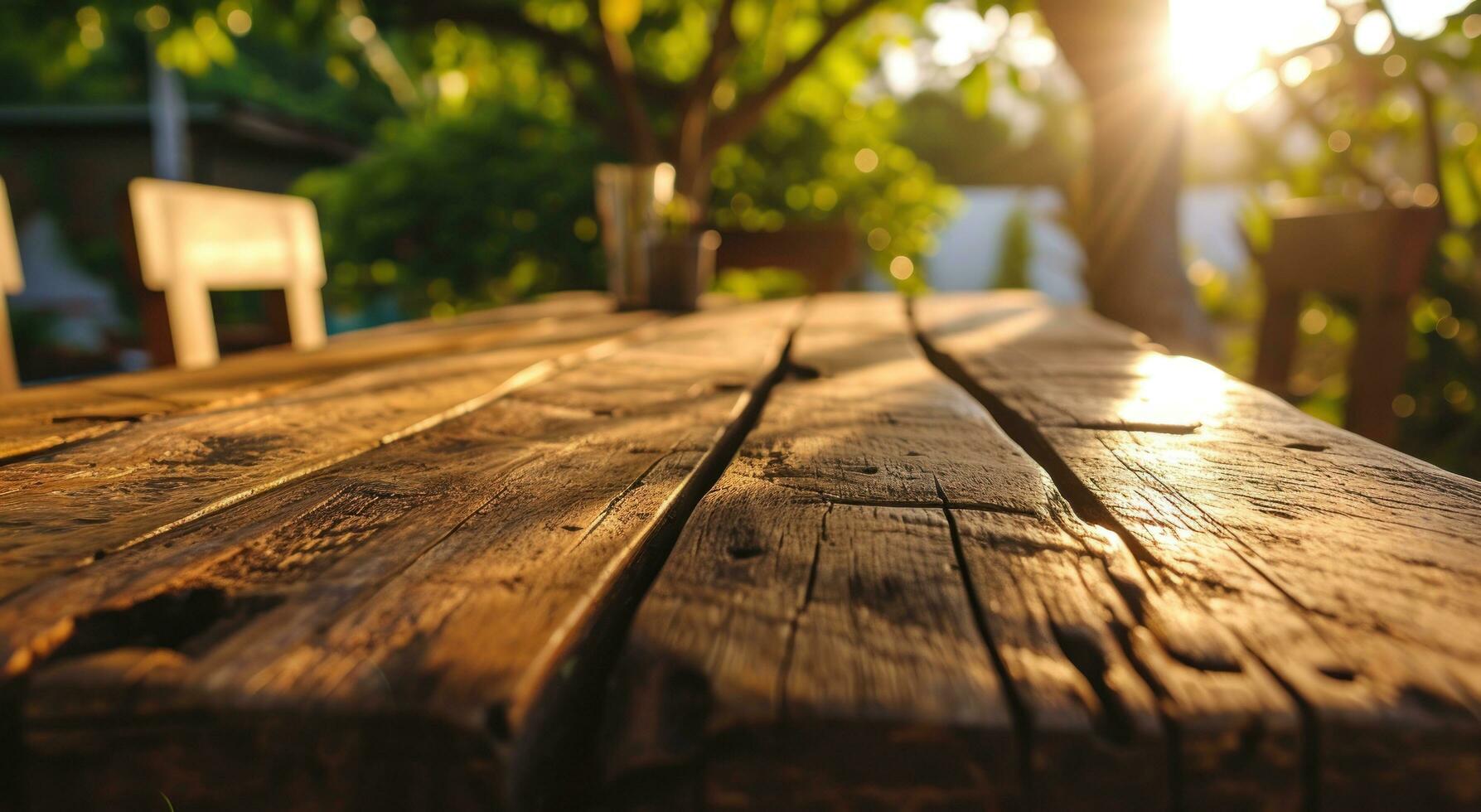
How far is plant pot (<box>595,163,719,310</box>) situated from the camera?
101 inches

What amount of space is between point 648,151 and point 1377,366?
139 inches

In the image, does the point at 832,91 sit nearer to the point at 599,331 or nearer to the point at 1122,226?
the point at 1122,226

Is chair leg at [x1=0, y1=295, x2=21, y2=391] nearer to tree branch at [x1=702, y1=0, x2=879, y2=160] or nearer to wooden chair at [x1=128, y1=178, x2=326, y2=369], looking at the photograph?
wooden chair at [x1=128, y1=178, x2=326, y2=369]

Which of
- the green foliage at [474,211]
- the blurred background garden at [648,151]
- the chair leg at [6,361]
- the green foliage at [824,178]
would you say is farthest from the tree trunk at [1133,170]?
the green foliage at [474,211]

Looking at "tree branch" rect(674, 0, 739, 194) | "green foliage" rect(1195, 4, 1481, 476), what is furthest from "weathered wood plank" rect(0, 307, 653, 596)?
"tree branch" rect(674, 0, 739, 194)

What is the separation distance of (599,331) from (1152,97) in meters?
2.27

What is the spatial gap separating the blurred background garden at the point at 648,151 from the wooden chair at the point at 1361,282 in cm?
27

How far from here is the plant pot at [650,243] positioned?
2562 millimetres

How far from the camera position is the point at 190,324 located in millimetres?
1682

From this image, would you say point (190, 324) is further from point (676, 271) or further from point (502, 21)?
point (502, 21)

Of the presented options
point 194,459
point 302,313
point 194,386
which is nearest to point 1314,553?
point 194,459

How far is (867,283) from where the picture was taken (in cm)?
1317

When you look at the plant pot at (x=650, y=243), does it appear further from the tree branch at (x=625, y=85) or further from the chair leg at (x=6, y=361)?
the tree branch at (x=625, y=85)

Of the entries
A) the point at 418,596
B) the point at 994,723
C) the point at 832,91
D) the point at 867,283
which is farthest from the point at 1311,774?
the point at 867,283
